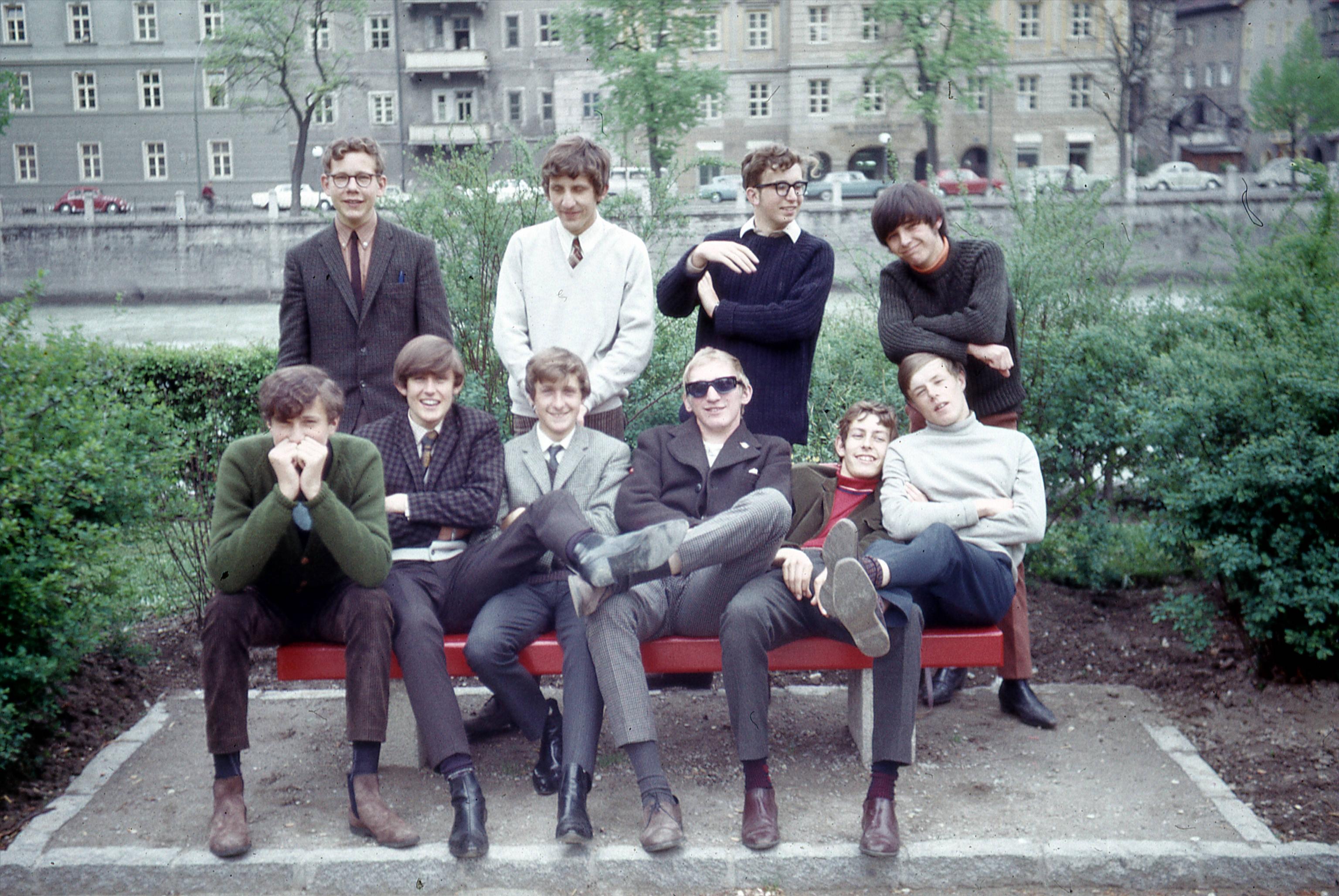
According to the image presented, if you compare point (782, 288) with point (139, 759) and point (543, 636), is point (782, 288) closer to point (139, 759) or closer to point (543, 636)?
point (543, 636)

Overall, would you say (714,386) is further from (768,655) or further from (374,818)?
(374,818)

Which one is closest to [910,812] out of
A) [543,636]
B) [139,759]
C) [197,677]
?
[543,636]

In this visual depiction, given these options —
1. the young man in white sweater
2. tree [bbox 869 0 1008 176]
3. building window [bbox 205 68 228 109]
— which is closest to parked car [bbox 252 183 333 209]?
building window [bbox 205 68 228 109]

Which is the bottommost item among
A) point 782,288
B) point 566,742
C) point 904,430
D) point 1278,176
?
point 566,742

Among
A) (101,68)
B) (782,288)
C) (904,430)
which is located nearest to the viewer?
(782,288)

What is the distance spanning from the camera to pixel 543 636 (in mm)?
3955

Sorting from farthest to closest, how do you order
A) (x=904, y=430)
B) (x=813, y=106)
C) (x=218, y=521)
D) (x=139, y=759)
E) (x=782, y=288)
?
1. (x=813, y=106)
2. (x=904, y=430)
3. (x=782, y=288)
4. (x=139, y=759)
5. (x=218, y=521)

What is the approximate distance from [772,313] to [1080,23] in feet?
148

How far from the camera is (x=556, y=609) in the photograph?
3982mm

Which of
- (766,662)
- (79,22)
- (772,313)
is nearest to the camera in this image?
(766,662)

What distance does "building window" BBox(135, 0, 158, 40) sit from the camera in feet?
48.0

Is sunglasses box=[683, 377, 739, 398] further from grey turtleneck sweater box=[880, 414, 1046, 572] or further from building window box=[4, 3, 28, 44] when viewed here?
building window box=[4, 3, 28, 44]

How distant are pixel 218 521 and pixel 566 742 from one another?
123cm

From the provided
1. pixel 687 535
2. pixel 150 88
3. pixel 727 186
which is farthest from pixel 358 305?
pixel 727 186
